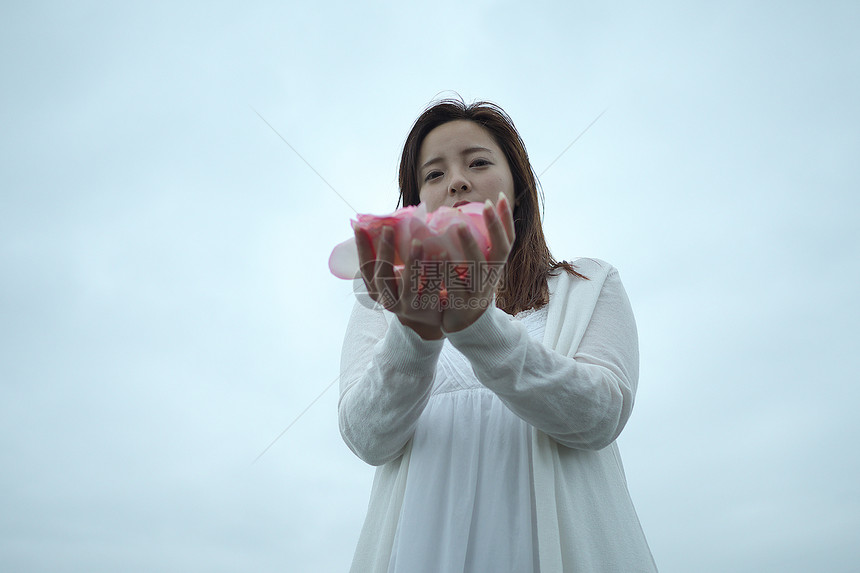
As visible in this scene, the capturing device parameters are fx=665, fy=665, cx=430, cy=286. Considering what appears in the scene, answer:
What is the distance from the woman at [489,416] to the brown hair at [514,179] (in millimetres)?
193

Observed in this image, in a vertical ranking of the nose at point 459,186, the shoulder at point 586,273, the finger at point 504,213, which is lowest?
the finger at point 504,213

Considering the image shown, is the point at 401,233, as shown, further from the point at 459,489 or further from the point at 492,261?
the point at 459,489

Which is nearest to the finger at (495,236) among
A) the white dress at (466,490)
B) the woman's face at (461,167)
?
the white dress at (466,490)

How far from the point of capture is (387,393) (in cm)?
204

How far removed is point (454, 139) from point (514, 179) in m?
0.37

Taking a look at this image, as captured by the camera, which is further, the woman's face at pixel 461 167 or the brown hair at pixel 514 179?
the brown hair at pixel 514 179

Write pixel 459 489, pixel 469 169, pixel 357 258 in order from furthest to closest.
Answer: pixel 469 169 < pixel 459 489 < pixel 357 258

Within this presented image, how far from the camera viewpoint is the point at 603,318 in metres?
2.52

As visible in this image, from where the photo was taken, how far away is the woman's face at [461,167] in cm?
276

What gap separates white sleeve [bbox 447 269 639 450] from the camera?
1836 millimetres

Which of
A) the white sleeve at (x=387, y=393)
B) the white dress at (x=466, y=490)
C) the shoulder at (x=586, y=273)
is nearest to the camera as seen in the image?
the white sleeve at (x=387, y=393)

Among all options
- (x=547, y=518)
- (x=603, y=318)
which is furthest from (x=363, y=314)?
(x=547, y=518)

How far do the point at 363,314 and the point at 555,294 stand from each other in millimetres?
796
